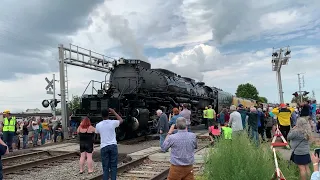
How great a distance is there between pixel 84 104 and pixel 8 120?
11.4 ft

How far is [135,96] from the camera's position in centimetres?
1698

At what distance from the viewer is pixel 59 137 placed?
67.6 ft

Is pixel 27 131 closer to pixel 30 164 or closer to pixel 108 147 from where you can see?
pixel 30 164

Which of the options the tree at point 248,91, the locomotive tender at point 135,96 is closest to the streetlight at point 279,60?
the locomotive tender at point 135,96

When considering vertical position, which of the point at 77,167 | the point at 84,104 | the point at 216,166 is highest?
the point at 84,104

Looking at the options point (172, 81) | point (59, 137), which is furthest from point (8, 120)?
point (172, 81)

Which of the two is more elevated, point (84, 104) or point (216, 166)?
point (84, 104)

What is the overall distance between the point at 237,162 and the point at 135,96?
36.3ft

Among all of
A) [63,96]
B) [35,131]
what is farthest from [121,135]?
[63,96]

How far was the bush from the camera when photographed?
5.96 m

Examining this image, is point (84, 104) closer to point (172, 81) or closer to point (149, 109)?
point (149, 109)

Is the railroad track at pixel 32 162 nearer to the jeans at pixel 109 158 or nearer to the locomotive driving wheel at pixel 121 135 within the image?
the jeans at pixel 109 158

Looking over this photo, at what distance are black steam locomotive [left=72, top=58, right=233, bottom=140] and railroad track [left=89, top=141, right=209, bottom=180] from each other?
16.7 ft

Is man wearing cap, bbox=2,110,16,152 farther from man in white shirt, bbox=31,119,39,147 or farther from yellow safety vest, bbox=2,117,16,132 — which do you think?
man in white shirt, bbox=31,119,39,147
